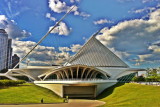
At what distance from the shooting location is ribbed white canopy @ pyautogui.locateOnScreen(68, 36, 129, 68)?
60656mm

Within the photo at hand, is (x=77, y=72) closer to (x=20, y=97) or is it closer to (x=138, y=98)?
(x=20, y=97)

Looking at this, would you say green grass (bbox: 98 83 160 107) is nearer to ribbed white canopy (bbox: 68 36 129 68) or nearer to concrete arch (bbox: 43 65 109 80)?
concrete arch (bbox: 43 65 109 80)

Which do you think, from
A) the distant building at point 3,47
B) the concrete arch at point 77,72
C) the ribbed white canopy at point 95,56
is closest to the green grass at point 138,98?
the concrete arch at point 77,72

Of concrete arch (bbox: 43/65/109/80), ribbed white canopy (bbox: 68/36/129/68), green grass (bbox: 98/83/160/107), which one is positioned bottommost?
green grass (bbox: 98/83/160/107)

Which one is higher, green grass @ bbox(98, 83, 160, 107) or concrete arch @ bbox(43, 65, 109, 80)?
concrete arch @ bbox(43, 65, 109, 80)

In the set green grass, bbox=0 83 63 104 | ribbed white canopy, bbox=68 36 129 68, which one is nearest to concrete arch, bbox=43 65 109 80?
ribbed white canopy, bbox=68 36 129 68

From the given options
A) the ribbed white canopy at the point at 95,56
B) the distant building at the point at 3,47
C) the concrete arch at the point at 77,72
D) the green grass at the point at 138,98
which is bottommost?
the green grass at the point at 138,98

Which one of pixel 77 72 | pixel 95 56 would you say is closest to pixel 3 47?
pixel 95 56

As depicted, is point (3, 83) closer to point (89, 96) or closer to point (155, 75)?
point (89, 96)

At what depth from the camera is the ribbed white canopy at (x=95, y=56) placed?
6066cm

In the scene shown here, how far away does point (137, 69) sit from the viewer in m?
59.2

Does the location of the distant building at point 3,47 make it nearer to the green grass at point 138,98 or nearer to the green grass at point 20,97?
the green grass at point 20,97

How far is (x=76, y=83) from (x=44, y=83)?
36.1 ft

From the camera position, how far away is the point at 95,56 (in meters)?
63.0
